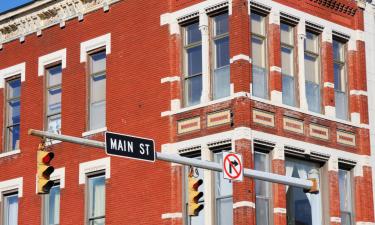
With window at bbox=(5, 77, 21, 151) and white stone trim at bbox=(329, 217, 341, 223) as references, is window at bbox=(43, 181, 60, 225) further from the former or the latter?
white stone trim at bbox=(329, 217, 341, 223)

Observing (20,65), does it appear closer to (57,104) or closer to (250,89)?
(57,104)

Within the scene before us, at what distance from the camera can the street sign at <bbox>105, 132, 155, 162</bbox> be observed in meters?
21.1

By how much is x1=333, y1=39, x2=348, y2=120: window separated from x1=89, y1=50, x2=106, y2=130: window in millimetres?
7778

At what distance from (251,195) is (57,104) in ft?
31.1

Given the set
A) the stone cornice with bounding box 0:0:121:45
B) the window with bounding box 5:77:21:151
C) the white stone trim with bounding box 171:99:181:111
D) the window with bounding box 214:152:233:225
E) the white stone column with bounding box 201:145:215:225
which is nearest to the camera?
the window with bounding box 214:152:233:225

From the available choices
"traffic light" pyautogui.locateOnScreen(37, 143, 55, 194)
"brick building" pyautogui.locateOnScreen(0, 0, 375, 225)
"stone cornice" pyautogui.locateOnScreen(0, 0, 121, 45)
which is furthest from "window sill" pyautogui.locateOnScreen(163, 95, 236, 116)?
"traffic light" pyautogui.locateOnScreen(37, 143, 55, 194)

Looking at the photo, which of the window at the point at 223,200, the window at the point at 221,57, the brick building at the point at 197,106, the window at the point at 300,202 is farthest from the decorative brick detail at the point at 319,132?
the window at the point at 223,200

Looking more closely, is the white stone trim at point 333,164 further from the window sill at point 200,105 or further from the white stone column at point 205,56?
the white stone column at point 205,56

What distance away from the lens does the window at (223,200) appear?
3002 cm

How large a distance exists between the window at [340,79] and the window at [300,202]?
249 cm

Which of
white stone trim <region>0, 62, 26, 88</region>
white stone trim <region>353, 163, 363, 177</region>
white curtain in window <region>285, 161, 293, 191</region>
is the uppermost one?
white stone trim <region>0, 62, 26, 88</region>

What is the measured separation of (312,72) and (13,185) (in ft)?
37.4

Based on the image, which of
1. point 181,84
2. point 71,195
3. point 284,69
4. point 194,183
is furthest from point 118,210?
point 194,183

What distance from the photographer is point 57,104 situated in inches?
1421
